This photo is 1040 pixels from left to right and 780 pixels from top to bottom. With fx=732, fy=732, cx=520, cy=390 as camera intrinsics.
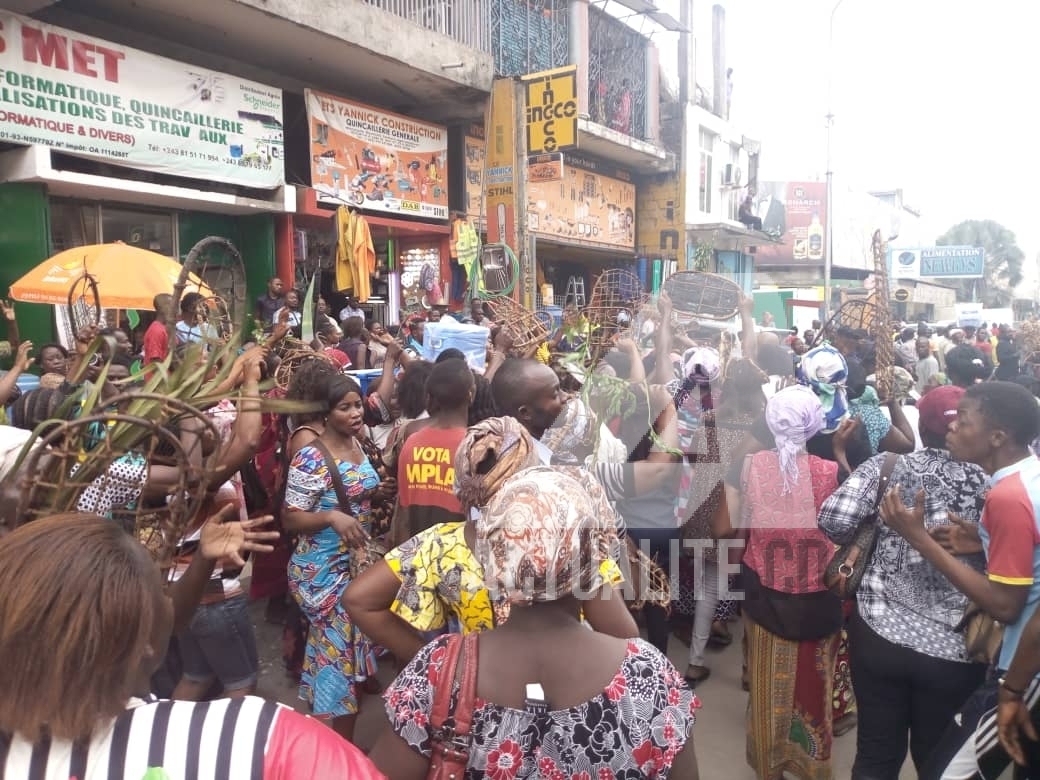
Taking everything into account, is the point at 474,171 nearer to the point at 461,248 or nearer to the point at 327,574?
the point at 461,248

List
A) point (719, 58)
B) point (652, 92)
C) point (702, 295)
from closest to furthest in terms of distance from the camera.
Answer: point (702, 295) < point (652, 92) < point (719, 58)

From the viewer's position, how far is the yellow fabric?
1.89m

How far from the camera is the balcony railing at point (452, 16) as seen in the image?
431 inches

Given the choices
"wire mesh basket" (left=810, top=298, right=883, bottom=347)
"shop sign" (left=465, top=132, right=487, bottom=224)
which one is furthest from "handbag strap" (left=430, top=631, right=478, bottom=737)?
"shop sign" (left=465, top=132, right=487, bottom=224)

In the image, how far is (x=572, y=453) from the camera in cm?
287

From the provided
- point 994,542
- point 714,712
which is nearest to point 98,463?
point 994,542

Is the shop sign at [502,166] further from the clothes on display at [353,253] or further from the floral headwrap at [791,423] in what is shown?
the floral headwrap at [791,423]

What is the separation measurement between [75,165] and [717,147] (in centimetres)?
1612

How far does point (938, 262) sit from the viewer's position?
1571 inches

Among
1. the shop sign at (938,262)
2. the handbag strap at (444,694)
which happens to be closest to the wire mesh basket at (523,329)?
the handbag strap at (444,694)

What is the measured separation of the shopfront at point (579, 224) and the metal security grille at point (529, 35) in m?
1.92

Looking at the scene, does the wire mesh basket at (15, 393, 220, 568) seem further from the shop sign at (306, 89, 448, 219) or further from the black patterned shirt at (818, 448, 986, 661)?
the shop sign at (306, 89, 448, 219)

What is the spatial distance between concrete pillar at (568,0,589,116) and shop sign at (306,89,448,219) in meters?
3.67

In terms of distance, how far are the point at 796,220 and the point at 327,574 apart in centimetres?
3609
